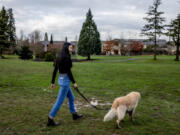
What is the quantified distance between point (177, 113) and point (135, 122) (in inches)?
78.0

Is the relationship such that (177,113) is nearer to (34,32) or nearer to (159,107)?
(159,107)

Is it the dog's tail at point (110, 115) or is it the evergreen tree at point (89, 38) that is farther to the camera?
the evergreen tree at point (89, 38)

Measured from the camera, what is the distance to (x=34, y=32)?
90.1m

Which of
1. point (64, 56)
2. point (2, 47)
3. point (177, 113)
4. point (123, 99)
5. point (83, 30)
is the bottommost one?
point (177, 113)

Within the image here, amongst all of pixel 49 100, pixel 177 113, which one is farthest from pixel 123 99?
pixel 49 100

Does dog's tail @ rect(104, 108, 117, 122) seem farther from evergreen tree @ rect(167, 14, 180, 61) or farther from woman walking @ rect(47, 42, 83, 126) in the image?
evergreen tree @ rect(167, 14, 180, 61)

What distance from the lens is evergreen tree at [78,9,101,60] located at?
5042 cm

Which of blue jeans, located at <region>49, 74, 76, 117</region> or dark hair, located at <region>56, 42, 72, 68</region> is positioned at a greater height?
dark hair, located at <region>56, 42, 72, 68</region>

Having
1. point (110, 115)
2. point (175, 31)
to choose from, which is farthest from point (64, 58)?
point (175, 31)

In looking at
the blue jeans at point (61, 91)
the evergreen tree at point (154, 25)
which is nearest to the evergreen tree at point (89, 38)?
the evergreen tree at point (154, 25)

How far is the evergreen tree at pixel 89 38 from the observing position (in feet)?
165

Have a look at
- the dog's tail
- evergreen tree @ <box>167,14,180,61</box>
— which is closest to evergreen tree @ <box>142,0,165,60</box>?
evergreen tree @ <box>167,14,180,61</box>

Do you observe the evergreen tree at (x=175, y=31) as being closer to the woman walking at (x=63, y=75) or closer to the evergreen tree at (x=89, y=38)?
the evergreen tree at (x=89, y=38)

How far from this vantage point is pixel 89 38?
50469 millimetres
